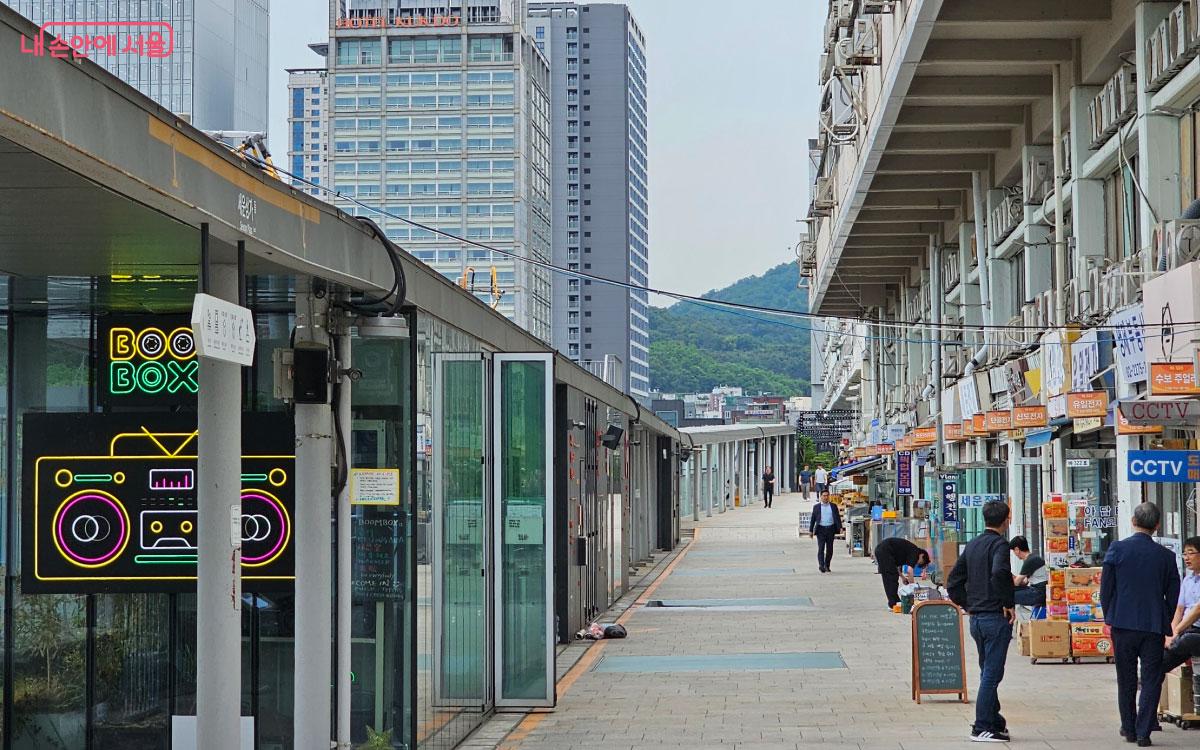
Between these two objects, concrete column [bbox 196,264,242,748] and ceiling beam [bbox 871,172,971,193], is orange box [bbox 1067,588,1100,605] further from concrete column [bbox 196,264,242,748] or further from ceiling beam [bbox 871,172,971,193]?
ceiling beam [bbox 871,172,971,193]

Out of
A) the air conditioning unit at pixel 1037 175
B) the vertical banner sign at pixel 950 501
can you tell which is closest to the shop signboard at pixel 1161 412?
the air conditioning unit at pixel 1037 175

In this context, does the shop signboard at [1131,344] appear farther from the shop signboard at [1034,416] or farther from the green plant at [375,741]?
the green plant at [375,741]

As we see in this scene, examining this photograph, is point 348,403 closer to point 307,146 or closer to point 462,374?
point 462,374

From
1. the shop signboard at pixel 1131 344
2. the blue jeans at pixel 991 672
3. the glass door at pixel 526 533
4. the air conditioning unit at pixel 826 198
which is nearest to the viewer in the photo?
the blue jeans at pixel 991 672

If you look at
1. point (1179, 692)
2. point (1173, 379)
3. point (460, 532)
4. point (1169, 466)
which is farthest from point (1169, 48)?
point (460, 532)

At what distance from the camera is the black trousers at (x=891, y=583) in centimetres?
2181

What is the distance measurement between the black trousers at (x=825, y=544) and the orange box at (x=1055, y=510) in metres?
12.6

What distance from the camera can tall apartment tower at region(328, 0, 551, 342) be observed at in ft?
432

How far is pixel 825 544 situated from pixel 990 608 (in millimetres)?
19373

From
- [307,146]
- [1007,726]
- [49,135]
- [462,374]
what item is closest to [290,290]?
[462,374]

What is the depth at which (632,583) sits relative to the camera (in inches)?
1080

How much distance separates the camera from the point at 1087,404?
16922mm

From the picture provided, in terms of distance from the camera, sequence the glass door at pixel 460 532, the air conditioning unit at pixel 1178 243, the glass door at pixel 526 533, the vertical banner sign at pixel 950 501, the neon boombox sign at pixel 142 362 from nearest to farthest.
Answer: the neon boombox sign at pixel 142 362
the glass door at pixel 460 532
the glass door at pixel 526 533
the air conditioning unit at pixel 1178 243
the vertical banner sign at pixel 950 501

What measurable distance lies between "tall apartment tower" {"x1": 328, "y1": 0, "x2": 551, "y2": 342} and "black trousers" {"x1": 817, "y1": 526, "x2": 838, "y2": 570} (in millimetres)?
98061
